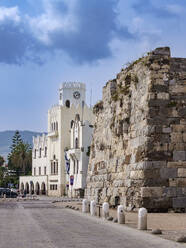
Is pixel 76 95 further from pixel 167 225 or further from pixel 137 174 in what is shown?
pixel 167 225

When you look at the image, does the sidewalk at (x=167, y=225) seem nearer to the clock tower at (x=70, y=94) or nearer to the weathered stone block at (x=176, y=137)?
the weathered stone block at (x=176, y=137)

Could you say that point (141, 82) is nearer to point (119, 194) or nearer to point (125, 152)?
point (125, 152)

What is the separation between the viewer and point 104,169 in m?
30.4

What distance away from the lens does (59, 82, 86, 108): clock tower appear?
8925 cm

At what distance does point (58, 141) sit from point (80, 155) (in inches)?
485

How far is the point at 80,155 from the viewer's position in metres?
74.1

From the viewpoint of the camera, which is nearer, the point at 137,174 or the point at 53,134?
the point at 137,174

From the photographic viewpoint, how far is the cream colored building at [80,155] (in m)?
72.2

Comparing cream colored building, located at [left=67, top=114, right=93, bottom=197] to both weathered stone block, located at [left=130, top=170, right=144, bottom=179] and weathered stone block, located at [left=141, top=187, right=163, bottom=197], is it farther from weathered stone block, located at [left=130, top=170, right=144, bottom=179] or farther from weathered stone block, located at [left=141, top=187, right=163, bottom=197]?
weathered stone block, located at [left=141, top=187, right=163, bottom=197]

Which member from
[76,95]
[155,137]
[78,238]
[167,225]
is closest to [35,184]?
[76,95]

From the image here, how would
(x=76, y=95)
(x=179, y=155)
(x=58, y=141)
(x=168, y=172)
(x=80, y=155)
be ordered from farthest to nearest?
(x=76, y=95) → (x=58, y=141) → (x=80, y=155) → (x=179, y=155) → (x=168, y=172)

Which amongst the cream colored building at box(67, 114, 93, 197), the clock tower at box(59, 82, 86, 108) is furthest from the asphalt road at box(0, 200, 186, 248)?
the clock tower at box(59, 82, 86, 108)

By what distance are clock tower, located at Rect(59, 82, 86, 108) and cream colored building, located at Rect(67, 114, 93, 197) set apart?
11683mm

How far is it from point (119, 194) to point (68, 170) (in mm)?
53743
